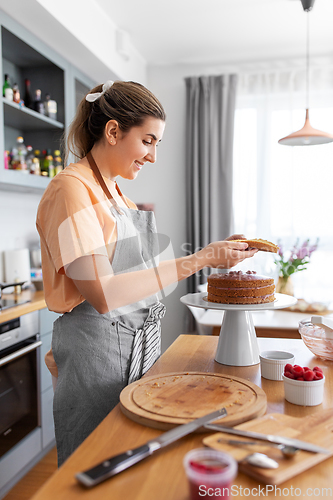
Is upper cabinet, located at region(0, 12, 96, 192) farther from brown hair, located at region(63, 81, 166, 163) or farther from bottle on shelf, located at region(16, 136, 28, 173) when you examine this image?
brown hair, located at region(63, 81, 166, 163)

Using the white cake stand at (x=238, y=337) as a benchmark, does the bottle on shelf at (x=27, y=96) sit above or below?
above

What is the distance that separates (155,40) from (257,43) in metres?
0.90

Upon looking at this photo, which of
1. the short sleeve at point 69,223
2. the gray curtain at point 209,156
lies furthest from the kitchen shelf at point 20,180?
the gray curtain at point 209,156

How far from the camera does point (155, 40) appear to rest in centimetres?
351

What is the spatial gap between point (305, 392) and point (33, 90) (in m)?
2.80

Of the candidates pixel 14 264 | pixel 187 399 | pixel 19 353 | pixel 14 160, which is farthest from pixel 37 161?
pixel 187 399

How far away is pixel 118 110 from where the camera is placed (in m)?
1.26

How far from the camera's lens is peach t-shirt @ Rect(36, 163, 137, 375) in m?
1.05

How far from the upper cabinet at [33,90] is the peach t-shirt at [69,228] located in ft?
4.35

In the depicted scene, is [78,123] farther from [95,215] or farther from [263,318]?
[263,318]

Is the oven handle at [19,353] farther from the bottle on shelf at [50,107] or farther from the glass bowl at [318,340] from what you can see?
the bottle on shelf at [50,107]

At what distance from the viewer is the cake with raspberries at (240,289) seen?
4.32 ft

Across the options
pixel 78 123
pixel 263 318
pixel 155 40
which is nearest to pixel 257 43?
pixel 155 40

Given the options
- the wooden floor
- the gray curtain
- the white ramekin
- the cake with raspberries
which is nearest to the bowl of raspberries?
the white ramekin
